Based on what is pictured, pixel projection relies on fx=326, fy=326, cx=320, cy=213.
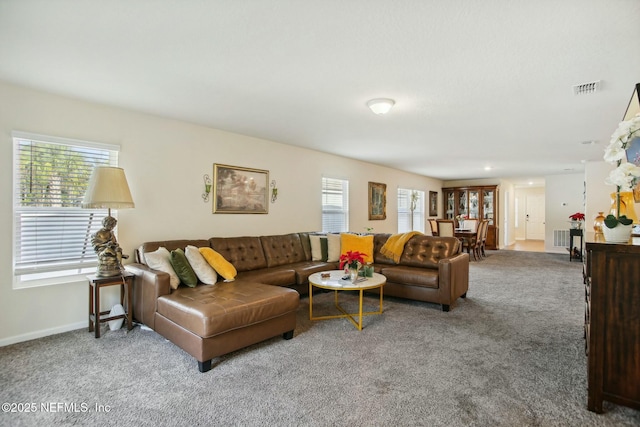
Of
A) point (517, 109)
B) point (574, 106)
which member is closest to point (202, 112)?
point (517, 109)

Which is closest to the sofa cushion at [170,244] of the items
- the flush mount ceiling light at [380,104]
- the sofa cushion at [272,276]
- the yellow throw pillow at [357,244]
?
the sofa cushion at [272,276]

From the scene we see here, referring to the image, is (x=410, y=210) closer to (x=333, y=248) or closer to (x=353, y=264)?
(x=333, y=248)

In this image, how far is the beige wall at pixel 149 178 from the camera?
2.97 metres

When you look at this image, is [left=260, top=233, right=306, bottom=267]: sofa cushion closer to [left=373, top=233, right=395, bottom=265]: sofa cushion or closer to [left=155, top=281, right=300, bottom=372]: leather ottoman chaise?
[left=373, top=233, right=395, bottom=265]: sofa cushion

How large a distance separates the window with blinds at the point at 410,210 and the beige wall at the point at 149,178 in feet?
11.3

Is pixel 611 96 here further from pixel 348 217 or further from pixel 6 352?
pixel 6 352

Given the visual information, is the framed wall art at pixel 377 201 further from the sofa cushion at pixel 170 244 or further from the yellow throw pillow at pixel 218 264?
the yellow throw pillow at pixel 218 264

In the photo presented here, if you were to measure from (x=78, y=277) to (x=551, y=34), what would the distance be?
454 cm

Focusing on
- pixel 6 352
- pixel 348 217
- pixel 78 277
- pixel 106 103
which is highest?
pixel 106 103

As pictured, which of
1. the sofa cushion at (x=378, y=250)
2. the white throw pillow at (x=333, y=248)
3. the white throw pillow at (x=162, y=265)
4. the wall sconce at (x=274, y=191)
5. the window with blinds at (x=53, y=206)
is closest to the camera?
the window with blinds at (x=53, y=206)

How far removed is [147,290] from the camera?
310 cm

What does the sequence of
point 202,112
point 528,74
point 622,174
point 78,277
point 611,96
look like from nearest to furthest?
point 622,174 → point 528,74 → point 611,96 → point 78,277 → point 202,112

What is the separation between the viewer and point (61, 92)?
3.14m

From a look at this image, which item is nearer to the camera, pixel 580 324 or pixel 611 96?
pixel 611 96
